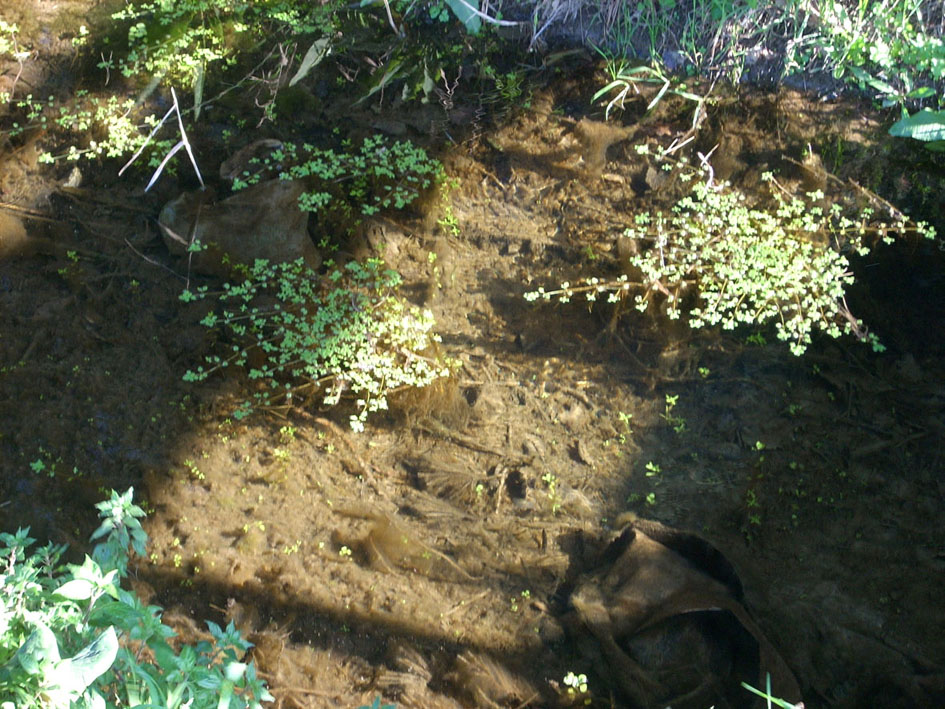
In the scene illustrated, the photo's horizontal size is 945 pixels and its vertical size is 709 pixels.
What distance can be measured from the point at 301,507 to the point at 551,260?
151 cm

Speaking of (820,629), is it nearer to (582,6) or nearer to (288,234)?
(288,234)

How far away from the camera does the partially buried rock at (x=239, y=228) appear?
315cm

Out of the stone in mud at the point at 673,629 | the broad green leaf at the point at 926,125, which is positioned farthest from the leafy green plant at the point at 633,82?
the stone in mud at the point at 673,629

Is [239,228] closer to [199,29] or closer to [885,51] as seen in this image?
[199,29]

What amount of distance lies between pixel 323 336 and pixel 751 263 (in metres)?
1.82

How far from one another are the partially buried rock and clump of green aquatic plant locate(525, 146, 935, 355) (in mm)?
1071

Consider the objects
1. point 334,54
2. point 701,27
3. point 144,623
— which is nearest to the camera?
point 144,623

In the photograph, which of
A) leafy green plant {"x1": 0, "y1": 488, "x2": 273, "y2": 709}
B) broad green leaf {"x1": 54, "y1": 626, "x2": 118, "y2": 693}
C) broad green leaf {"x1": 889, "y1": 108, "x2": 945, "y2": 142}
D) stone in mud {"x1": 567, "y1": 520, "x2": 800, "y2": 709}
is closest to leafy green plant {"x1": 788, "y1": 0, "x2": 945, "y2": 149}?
broad green leaf {"x1": 889, "y1": 108, "x2": 945, "y2": 142}

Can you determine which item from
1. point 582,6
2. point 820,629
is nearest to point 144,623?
point 820,629

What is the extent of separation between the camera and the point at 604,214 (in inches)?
133

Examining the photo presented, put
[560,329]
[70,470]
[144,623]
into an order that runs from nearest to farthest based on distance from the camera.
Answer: [144,623] < [70,470] < [560,329]

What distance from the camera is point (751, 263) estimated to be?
3.11 meters

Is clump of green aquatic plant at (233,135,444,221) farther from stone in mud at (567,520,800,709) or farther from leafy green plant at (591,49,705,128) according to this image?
stone in mud at (567,520,800,709)

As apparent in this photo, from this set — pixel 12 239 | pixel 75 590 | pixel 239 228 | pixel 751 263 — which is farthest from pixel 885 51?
pixel 12 239
